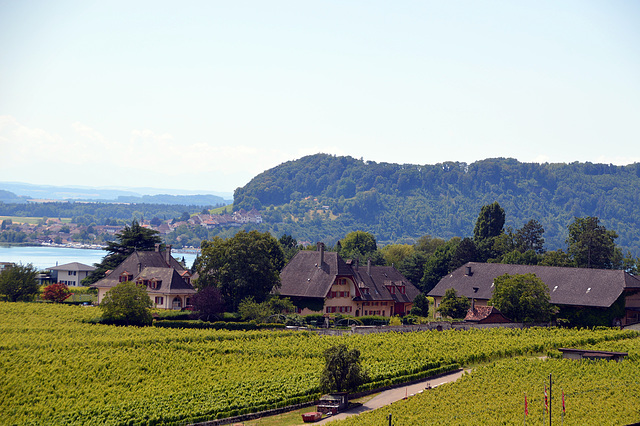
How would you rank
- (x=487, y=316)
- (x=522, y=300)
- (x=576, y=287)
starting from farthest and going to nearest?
(x=576, y=287), (x=522, y=300), (x=487, y=316)

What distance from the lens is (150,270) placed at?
94.8m

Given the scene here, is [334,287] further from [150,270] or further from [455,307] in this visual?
[150,270]

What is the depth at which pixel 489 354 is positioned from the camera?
6294 centimetres

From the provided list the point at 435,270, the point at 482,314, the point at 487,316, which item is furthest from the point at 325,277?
the point at 435,270

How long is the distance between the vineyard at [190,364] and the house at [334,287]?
17.1m

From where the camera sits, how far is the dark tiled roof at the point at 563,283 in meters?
88.9

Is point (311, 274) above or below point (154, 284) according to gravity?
above

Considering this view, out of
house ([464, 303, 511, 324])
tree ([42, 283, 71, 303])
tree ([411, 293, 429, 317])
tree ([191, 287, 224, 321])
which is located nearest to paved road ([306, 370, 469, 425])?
house ([464, 303, 511, 324])

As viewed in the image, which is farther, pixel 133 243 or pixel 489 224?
pixel 489 224

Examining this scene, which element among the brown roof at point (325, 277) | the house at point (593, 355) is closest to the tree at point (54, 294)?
the brown roof at point (325, 277)

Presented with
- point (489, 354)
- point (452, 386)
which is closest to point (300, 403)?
point (452, 386)

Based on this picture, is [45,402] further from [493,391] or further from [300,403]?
[493,391]

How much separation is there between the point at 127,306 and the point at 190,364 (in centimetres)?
2114

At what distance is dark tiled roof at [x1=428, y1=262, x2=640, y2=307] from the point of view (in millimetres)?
88875
